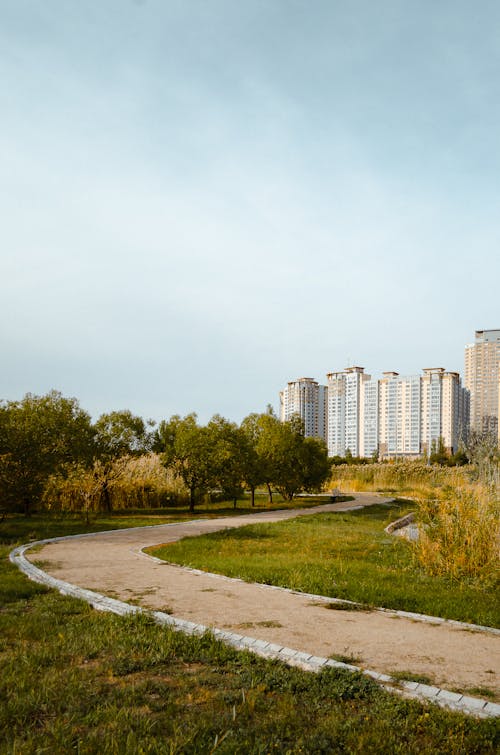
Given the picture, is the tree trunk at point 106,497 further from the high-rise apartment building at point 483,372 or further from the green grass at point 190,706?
the high-rise apartment building at point 483,372

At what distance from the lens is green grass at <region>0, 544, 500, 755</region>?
340 centimetres

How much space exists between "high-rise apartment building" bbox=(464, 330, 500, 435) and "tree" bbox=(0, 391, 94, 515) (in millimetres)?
90056

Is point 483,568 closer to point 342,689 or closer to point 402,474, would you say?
point 342,689

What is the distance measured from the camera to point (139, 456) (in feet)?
Answer: 72.5

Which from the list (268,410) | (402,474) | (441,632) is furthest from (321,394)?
(441,632)

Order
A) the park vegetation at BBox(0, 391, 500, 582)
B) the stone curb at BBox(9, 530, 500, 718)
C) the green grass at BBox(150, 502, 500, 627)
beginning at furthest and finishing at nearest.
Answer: the park vegetation at BBox(0, 391, 500, 582) < the green grass at BBox(150, 502, 500, 627) < the stone curb at BBox(9, 530, 500, 718)

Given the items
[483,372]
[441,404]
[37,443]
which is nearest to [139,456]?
[37,443]

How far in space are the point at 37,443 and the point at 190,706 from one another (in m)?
10.9

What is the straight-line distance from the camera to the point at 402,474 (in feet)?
110

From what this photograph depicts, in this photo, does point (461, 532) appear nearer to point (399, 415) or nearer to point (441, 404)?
point (441, 404)

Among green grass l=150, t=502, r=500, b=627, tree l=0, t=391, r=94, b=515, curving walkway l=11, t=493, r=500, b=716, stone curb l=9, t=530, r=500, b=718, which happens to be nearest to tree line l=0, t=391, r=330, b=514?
tree l=0, t=391, r=94, b=515

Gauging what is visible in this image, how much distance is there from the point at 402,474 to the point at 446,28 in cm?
Result: 2583

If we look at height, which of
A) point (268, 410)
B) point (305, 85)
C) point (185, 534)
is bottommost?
point (185, 534)

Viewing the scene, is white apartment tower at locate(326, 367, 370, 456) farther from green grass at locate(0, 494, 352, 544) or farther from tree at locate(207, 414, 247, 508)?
tree at locate(207, 414, 247, 508)
